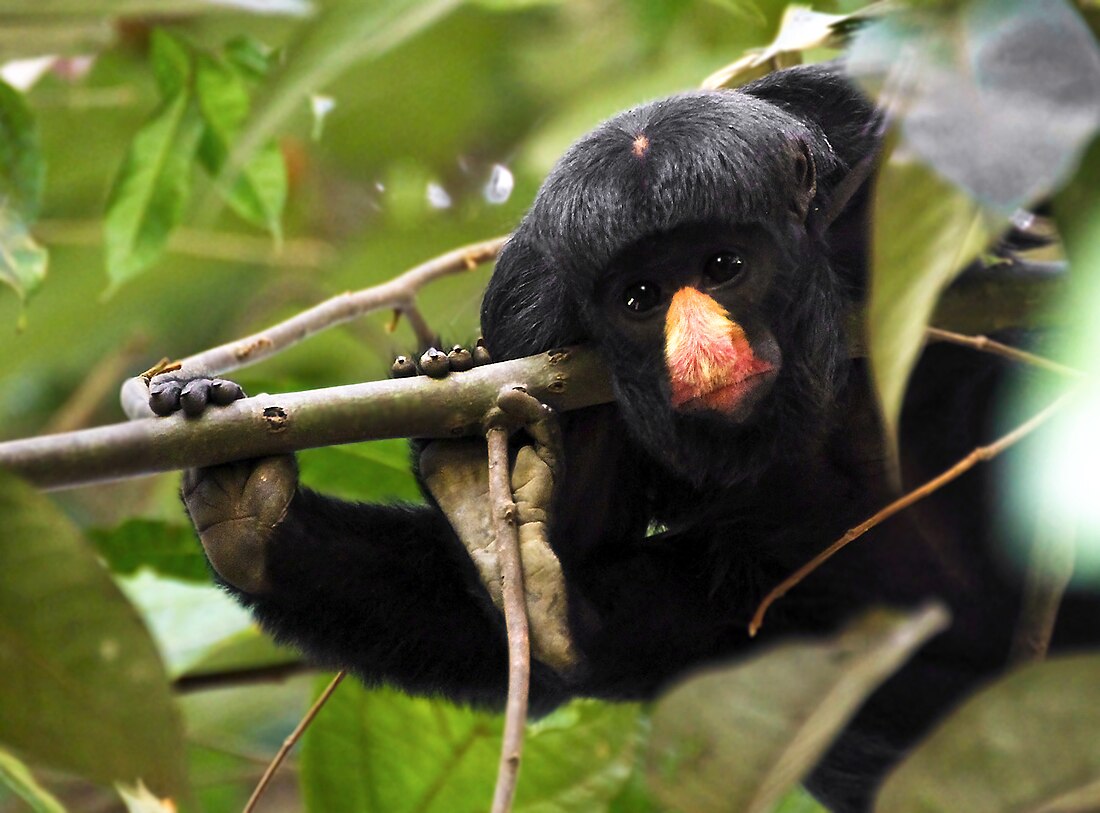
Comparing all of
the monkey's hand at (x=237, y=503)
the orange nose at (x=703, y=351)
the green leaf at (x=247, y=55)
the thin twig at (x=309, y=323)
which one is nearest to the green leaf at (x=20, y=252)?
the thin twig at (x=309, y=323)

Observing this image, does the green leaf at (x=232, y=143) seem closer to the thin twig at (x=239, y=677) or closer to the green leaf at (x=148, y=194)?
the green leaf at (x=148, y=194)

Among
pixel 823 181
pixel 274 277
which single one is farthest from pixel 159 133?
pixel 274 277

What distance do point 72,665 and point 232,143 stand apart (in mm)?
1503

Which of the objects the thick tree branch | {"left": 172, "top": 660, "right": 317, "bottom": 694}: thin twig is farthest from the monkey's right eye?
{"left": 172, "top": 660, "right": 317, "bottom": 694}: thin twig

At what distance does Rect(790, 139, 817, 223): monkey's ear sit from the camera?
82.3 inches

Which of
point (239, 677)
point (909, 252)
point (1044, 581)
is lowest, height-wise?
point (239, 677)

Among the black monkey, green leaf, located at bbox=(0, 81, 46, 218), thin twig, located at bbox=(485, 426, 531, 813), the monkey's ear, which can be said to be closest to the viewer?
thin twig, located at bbox=(485, 426, 531, 813)

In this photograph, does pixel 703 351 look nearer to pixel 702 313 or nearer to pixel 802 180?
pixel 702 313

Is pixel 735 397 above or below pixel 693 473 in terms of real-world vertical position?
above

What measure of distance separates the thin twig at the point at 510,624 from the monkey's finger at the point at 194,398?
37cm

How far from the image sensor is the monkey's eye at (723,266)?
2.01m

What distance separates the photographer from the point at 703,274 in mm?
2006

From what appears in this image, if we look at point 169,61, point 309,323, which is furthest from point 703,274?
point 169,61

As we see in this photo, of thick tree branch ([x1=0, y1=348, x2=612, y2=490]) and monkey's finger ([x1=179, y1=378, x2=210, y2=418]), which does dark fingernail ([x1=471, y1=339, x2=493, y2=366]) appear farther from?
monkey's finger ([x1=179, y1=378, x2=210, y2=418])
